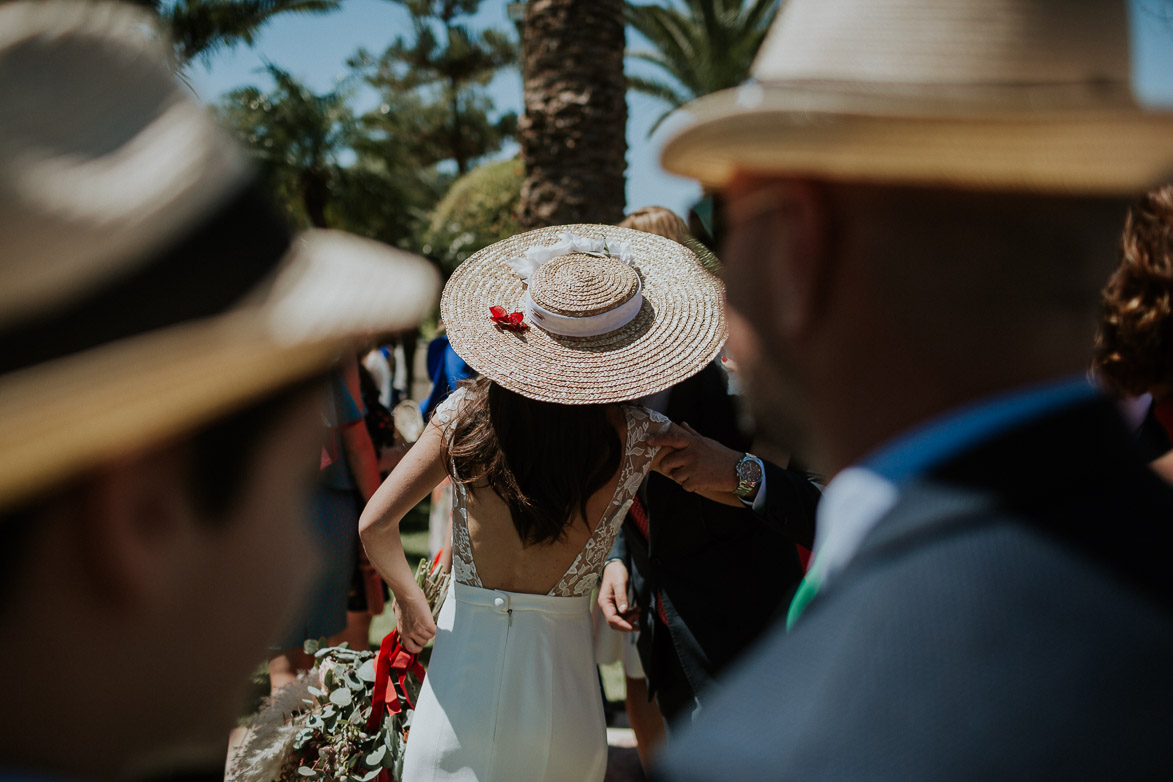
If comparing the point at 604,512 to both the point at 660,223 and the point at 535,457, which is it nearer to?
the point at 535,457

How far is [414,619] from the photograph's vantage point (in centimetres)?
257

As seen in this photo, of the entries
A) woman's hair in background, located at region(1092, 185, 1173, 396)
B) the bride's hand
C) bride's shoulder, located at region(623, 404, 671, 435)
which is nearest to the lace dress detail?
bride's shoulder, located at region(623, 404, 671, 435)

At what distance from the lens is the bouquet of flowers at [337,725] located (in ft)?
8.18

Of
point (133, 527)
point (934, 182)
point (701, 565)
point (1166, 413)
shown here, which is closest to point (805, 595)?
point (934, 182)

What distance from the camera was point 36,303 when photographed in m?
0.59

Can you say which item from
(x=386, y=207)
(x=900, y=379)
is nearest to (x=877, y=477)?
(x=900, y=379)

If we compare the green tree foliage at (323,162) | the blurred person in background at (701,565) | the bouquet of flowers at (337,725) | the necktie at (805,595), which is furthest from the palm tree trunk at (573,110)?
the green tree foliage at (323,162)

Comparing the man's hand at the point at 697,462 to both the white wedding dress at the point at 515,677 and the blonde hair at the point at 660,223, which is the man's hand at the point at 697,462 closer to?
the white wedding dress at the point at 515,677

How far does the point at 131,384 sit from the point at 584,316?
67.6 inches

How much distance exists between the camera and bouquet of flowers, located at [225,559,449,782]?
2494mm

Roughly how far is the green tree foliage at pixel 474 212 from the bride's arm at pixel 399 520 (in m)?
15.3

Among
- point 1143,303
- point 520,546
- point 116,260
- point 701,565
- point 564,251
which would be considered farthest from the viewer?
point 701,565

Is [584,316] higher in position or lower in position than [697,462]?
higher

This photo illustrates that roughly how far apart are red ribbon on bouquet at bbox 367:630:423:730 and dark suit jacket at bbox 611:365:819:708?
96 cm
